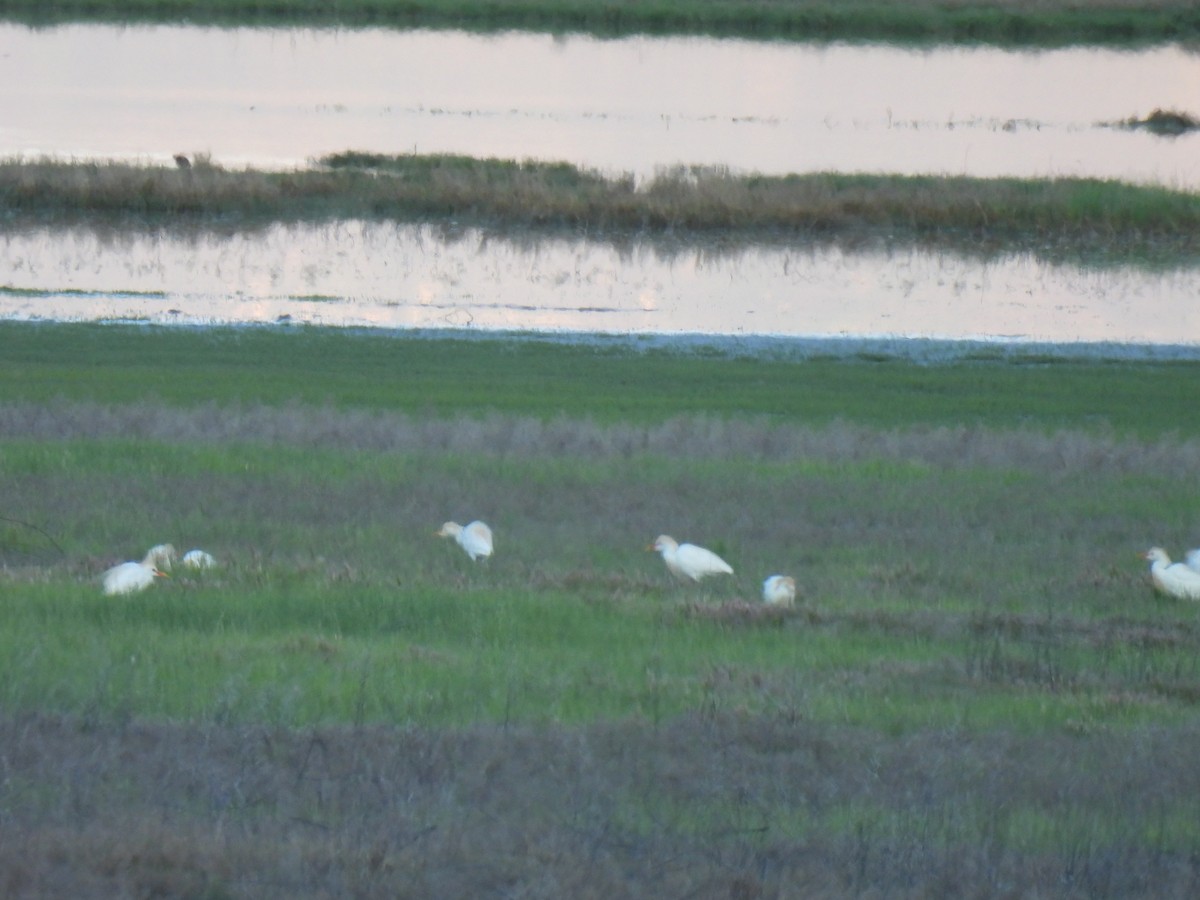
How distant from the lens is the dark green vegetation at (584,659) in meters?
5.46

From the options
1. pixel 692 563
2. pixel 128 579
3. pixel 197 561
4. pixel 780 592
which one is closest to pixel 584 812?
pixel 780 592

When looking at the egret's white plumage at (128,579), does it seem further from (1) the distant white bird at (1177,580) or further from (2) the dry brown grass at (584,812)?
(1) the distant white bird at (1177,580)

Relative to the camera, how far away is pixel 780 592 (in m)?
9.48

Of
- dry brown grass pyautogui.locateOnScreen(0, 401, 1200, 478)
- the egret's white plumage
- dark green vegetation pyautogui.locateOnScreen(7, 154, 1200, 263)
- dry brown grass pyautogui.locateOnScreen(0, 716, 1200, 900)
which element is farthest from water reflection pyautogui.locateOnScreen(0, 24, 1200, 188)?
dry brown grass pyautogui.locateOnScreen(0, 716, 1200, 900)

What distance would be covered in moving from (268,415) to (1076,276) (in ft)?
69.1

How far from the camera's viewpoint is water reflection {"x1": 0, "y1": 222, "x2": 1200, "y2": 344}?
87.9 ft

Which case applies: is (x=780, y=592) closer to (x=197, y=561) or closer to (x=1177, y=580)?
(x=1177, y=580)

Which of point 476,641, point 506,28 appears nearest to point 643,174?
point 476,641

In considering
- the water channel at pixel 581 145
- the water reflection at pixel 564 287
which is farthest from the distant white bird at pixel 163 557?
the water channel at pixel 581 145

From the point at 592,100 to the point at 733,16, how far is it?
21.4 metres

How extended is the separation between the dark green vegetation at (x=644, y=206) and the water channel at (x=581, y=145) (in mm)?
1466

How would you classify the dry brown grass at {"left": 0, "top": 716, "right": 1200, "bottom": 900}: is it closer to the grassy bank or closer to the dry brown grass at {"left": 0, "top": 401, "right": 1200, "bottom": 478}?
the dry brown grass at {"left": 0, "top": 401, "right": 1200, "bottom": 478}

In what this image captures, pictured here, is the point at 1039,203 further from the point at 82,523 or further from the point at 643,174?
the point at 82,523

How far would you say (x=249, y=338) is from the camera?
2241 cm
